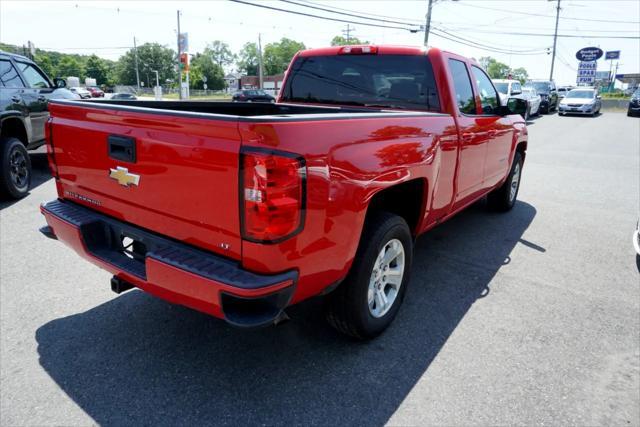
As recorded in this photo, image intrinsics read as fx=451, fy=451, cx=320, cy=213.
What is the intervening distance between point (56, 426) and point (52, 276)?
6.62ft

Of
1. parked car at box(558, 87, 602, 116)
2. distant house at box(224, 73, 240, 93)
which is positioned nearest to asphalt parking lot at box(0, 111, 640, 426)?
parked car at box(558, 87, 602, 116)

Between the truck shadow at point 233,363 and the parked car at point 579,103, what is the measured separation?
23.7 m

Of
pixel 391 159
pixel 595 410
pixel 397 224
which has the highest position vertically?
pixel 391 159

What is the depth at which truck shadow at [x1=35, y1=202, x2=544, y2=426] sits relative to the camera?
2371 millimetres

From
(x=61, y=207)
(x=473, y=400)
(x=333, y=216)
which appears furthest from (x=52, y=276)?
(x=473, y=400)

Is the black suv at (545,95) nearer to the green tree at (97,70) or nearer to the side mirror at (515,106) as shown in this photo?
the side mirror at (515,106)

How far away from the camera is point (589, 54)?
55875mm

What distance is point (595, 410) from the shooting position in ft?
8.00

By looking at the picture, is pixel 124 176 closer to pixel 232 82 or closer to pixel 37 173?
pixel 37 173

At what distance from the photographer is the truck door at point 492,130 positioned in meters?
4.46

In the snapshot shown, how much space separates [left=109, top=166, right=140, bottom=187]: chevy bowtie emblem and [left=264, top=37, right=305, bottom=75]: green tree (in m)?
124

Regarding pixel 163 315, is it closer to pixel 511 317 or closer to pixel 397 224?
pixel 397 224

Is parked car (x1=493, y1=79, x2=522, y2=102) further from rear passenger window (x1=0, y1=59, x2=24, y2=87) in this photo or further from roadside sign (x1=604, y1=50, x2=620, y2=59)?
roadside sign (x1=604, y1=50, x2=620, y2=59)

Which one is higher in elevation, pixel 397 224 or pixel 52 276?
pixel 397 224
